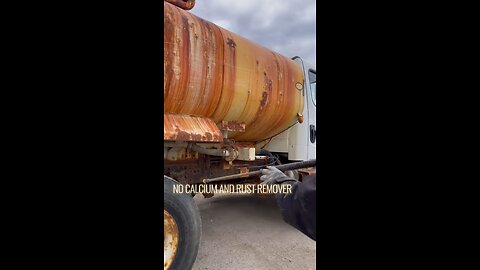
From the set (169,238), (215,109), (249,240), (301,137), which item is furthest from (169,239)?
(301,137)

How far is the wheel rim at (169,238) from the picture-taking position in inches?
85.8

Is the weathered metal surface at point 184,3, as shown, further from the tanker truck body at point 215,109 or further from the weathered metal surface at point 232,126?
the weathered metal surface at point 232,126

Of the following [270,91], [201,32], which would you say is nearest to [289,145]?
[270,91]

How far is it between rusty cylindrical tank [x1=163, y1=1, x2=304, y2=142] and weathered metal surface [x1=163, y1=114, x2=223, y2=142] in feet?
0.22

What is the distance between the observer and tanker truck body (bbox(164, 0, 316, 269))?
2.33 metres

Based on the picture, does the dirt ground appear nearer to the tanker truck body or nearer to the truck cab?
the tanker truck body

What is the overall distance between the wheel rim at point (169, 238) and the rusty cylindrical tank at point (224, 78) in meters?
1.00

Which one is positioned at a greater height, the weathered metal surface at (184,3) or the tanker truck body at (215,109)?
the weathered metal surface at (184,3)

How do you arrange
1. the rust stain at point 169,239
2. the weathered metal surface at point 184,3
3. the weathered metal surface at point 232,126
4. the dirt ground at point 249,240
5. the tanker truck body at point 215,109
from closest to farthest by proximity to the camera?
the rust stain at point 169,239
the tanker truck body at point 215,109
the weathered metal surface at point 184,3
the dirt ground at point 249,240
the weathered metal surface at point 232,126

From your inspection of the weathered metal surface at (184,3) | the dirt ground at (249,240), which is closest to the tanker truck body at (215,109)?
the weathered metal surface at (184,3)

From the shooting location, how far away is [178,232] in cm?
223

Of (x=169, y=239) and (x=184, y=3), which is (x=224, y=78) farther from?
(x=169, y=239)

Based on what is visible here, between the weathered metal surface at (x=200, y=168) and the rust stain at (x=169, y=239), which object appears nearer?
the rust stain at (x=169, y=239)
